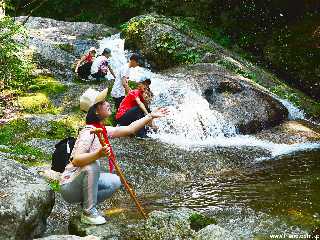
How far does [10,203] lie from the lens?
5715 millimetres

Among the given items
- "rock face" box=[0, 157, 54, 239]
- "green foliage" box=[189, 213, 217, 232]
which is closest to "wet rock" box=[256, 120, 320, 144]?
"green foliage" box=[189, 213, 217, 232]

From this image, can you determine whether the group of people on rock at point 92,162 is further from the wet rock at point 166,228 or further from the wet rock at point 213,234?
the wet rock at point 213,234

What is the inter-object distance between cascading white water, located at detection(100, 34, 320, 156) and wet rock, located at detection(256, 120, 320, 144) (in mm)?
315

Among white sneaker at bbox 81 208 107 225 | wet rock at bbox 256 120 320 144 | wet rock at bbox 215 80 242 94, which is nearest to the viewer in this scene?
white sneaker at bbox 81 208 107 225

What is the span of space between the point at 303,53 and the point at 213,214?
12.2 metres

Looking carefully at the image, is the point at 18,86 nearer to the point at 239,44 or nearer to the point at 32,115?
the point at 32,115

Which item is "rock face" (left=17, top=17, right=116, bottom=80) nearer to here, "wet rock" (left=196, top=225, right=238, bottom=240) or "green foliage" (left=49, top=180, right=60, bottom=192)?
"green foliage" (left=49, top=180, right=60, bottom=192)

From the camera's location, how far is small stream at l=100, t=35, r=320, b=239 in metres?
6.70

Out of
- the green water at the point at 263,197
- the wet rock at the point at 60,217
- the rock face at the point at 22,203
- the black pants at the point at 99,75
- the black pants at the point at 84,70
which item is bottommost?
the green water at the point at 263,197

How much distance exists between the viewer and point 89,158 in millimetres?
5859

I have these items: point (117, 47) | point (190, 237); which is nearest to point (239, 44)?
point (117, 47)

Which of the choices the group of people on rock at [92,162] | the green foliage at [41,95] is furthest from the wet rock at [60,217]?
the green foliage at [41,95]

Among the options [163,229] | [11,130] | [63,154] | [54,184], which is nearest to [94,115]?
[63,154]

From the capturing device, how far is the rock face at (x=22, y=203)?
5.61m
